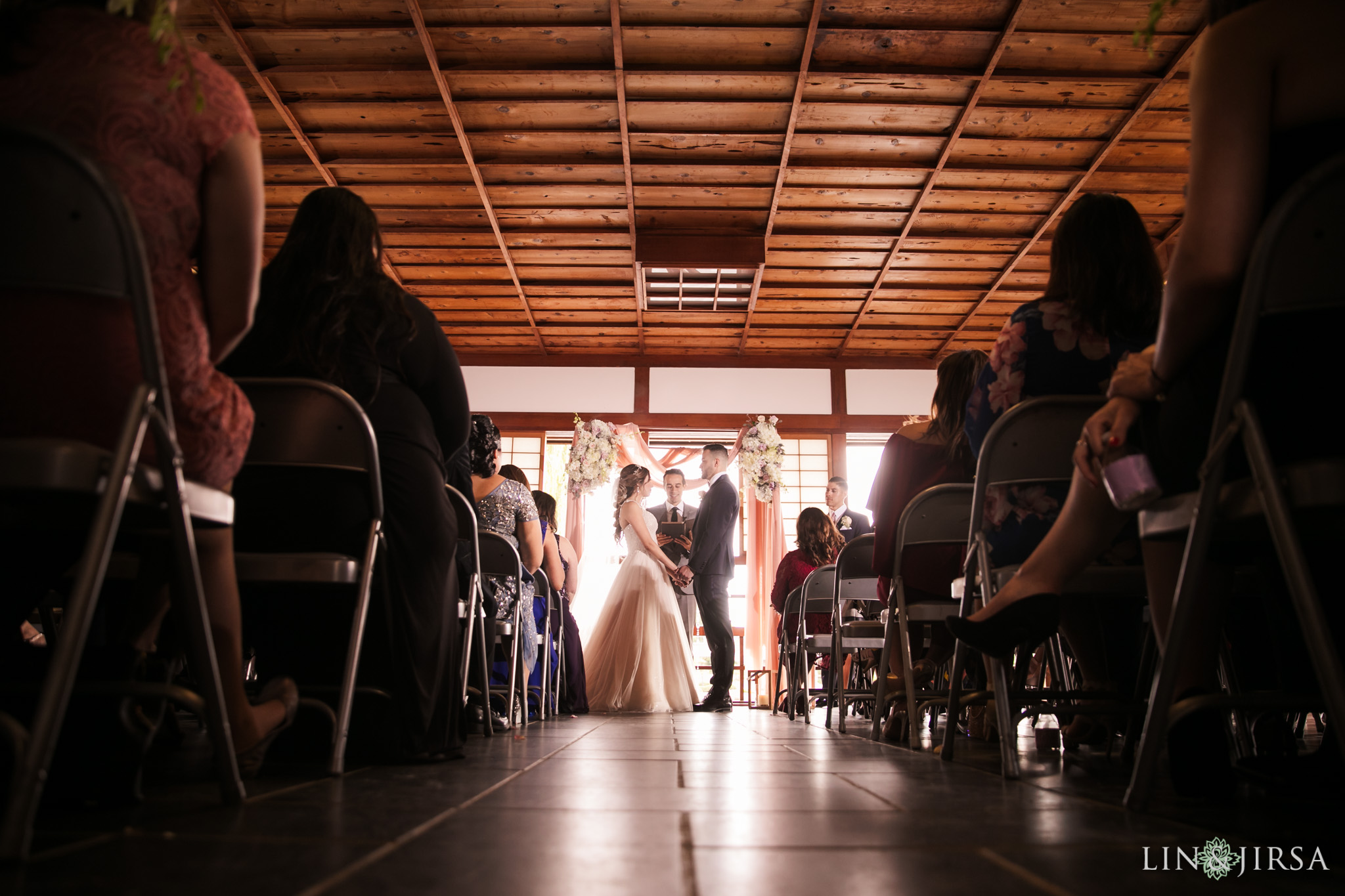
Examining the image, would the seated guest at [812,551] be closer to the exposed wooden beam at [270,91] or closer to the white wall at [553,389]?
the exposed wooden beam at [270,91]

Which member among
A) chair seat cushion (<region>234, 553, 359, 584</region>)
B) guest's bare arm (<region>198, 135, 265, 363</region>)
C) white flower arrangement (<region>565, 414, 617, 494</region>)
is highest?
white flower arrangement (<region>565, 414, 617, 494</region>)

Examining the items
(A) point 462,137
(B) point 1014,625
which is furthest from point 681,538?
(B) point 1014,625

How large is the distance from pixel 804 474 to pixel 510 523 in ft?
22.2

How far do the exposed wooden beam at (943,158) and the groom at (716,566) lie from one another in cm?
284

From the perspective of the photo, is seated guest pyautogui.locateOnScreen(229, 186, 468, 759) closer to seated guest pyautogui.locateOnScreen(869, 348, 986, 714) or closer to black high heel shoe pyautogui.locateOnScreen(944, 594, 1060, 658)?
black high heel shoe pyautogui.locateOnScreen(944, 594, 1060, 658)

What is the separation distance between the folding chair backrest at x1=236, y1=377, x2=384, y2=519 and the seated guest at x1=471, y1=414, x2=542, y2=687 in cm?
173

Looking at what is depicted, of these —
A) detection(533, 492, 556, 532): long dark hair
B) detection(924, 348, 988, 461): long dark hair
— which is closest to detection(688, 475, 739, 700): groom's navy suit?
detection(533, 492, 556, 532): long dark hair

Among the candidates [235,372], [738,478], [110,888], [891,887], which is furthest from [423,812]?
[738,478]

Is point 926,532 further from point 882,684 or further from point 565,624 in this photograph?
point 565,624

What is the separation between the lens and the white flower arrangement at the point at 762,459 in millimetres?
9094

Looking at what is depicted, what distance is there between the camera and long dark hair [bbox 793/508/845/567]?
541 centimetres

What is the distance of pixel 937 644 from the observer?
9.20 ft

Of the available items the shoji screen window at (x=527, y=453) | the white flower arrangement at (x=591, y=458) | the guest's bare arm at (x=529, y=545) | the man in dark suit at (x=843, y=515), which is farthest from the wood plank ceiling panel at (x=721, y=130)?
the guest's bare arm at (x=529, y=545)

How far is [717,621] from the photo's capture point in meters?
5.71
